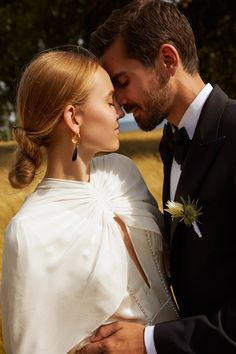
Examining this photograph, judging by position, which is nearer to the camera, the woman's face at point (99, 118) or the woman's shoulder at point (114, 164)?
the woman's face at point (99, 118)

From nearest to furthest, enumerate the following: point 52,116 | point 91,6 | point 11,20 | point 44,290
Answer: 1. point 44,290
2. point 52,116
3. point 91,6
4. point 11,20

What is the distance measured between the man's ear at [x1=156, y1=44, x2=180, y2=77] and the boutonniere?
2.61 feet

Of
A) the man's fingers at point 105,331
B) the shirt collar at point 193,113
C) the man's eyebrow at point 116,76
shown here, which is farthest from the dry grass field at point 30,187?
the man's fingers at point 105,331

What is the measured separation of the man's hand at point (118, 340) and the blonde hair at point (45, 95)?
2.92ft

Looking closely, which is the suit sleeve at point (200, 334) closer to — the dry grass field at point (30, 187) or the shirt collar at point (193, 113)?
the shirt collar at point (193, 113)

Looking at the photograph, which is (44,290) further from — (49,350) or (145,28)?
(145,28)

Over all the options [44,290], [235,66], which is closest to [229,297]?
[44,290]

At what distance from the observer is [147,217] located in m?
3.31

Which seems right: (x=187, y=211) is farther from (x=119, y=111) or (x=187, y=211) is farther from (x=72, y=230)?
(x=119, y=111)

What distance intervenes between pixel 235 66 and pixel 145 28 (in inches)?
623

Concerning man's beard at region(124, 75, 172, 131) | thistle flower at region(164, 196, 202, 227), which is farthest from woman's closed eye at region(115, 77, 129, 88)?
thistle flower at region(164, 196, 202, 227)

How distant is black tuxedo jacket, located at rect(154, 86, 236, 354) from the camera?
292 cm

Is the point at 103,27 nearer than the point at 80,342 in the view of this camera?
No

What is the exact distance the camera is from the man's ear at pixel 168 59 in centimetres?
338
